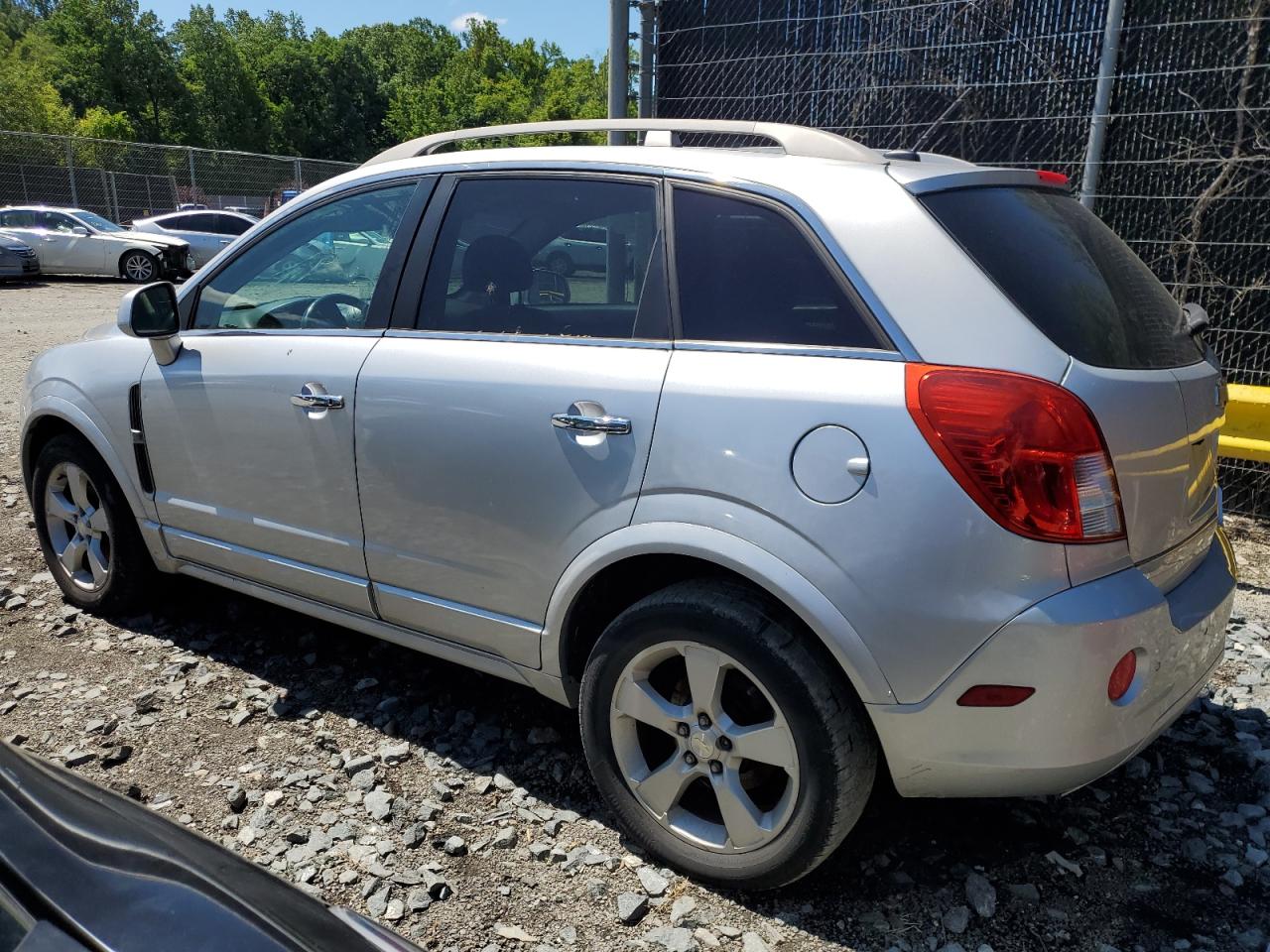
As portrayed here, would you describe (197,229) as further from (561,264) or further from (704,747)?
(704,747)

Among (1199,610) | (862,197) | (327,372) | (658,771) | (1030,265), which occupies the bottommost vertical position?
(658,771)

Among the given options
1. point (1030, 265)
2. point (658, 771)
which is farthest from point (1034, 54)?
point (658, 771)

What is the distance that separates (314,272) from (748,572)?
2139mm

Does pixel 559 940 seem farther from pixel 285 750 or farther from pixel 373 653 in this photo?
pixel 373 653

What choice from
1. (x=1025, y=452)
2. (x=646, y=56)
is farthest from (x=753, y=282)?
(x=646, y=56)

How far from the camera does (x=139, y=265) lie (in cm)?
2059

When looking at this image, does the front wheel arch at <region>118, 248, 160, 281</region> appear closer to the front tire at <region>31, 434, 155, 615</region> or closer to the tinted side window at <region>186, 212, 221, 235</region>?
the tinted side window at <region>186, 212, 221, 235</region>

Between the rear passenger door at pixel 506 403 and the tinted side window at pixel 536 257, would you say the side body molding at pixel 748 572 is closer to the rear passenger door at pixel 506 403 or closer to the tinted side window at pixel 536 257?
the rear passenger door at pixel 506 403

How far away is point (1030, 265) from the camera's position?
234cm

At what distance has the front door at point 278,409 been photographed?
3154 mm

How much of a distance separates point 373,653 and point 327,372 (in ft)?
4.33

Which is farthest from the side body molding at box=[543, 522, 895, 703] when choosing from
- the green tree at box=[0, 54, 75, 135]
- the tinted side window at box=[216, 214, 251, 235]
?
the green tree at box=[0, 54, 75, 135]

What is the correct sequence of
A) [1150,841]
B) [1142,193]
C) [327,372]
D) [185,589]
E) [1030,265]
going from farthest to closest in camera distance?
[1142,193]
[185,589]
[327,372]
[1150,841]
[1030,265]

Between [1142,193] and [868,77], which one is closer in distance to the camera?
[1142,193]
